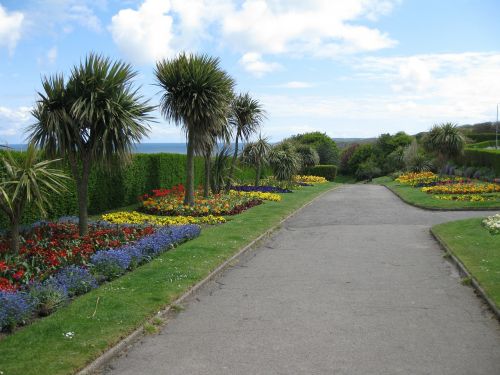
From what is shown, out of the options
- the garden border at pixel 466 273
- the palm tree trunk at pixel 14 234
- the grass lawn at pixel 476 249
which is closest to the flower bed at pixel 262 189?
the grass lawn at pixel 476 249

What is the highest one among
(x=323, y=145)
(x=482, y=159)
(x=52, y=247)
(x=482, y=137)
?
(x=482, y=137)

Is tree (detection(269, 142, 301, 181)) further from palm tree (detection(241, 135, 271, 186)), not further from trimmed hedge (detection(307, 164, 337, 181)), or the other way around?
trimmed hedge (detection(307, 164, 337, 181))

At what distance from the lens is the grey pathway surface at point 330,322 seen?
511 cm

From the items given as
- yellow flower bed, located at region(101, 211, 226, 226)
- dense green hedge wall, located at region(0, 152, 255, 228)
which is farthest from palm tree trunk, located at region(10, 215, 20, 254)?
yellow flower bed, located at region(101, 211, 226, 226)

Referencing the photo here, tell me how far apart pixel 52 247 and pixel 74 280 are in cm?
279

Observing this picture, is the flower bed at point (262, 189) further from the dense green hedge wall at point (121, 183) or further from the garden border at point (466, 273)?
the garden border at point (466, 273)

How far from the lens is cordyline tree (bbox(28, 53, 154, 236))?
36.5 feet

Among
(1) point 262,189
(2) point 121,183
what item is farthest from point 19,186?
(1) point 262,189

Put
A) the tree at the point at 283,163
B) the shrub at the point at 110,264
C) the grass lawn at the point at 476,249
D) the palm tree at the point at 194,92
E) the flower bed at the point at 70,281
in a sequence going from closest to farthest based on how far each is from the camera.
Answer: the flower bed at the point at 70,281, the grass lawn at the point at 476,249, the shrub at the point at 110,264, the palm tree at the point at 194,92, the tree at the point at 283,163

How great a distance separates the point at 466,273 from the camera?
28.8ft

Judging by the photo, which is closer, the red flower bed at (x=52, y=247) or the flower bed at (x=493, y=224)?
the red flower bed at (x=52, y=247)

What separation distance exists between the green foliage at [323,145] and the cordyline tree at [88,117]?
5041cm

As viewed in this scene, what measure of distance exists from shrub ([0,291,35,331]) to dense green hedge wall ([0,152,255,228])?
6.00 meters

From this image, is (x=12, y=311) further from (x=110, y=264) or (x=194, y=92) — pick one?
(x=194, y=92)
